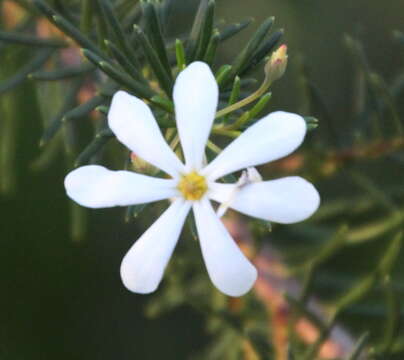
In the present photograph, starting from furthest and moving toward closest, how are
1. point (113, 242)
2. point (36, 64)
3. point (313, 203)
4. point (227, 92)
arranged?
point (113, 242) < point (36, 64) < point (227, 92) < point (313, 203)

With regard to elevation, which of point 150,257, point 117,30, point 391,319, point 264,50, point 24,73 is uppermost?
point 24,73

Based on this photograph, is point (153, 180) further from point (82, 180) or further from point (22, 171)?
point (22, 171)

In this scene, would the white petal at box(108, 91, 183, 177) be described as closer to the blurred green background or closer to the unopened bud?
the unopened bud

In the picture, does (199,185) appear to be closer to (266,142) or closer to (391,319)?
(266,142)

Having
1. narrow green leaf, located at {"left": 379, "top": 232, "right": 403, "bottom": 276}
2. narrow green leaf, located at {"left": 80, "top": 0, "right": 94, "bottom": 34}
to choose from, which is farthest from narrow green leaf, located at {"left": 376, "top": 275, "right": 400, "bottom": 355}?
narrow green leaf, located at {"left": 80, "top": 0, "right": 94, "bottom": 34}

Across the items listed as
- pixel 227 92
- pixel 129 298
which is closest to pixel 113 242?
pixel 129 298

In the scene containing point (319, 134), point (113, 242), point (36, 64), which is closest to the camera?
→ point (36, 64)

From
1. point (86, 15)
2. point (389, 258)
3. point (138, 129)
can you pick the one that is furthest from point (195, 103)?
point (389, 258)
